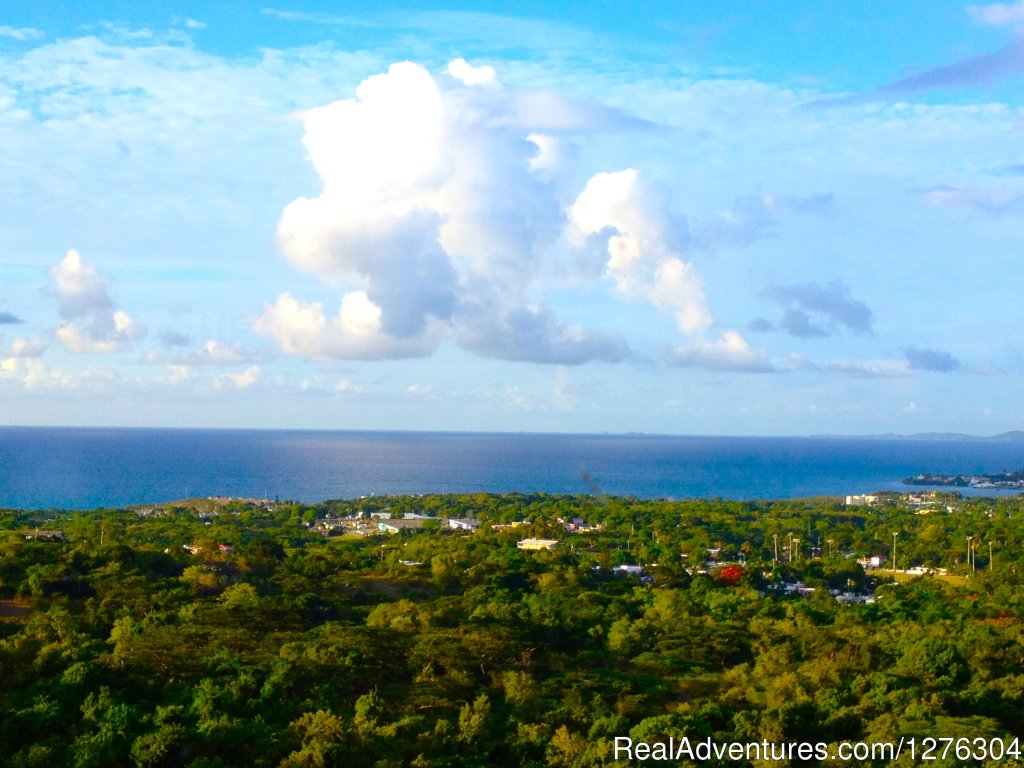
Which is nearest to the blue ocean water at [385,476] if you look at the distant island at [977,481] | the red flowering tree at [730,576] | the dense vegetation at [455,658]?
the distant island at [977,481]

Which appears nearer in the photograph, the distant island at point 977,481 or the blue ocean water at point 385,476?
the blue ocean water at point 385,476


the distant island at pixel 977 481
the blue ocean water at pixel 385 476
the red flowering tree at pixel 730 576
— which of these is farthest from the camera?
the distant island at pixel 977 481

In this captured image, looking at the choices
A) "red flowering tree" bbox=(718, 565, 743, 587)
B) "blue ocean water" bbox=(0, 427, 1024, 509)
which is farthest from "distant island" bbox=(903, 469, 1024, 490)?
"red flowering tree" bbox=(718, 565, 743, 587)

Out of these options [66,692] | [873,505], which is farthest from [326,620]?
[873,505]

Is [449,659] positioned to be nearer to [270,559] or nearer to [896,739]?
[896,739]

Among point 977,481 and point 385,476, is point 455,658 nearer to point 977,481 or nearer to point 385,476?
point 385,476

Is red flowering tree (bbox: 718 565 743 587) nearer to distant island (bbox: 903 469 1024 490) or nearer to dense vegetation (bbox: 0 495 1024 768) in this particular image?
dense vegetation (bbox: 0 495 1024 768)

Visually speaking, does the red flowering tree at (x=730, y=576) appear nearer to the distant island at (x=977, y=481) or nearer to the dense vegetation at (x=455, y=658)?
the dense vegetation at (x=455, y=658)

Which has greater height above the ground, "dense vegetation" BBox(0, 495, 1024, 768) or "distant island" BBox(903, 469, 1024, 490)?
"dense vegetation" BBox(0, 495, 1024, 768)
